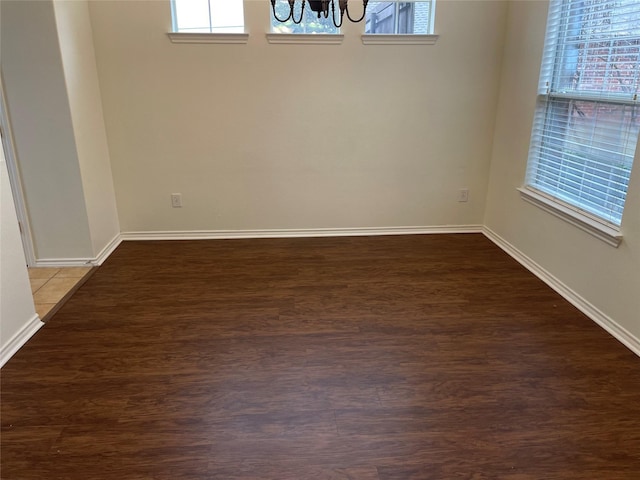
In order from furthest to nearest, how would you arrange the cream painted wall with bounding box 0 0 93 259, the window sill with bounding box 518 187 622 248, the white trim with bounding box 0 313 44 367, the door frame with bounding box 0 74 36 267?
the door frame with bounding box 0 74 36 267 → the cream painted wall with bounding box 0 0 93 259 → the window sill with bounding box 518 187 622 248 → the white trim with bounding box 0 313 44 367

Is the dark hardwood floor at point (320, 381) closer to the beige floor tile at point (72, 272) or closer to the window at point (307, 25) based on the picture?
the beige floor tile at point (72, 272)

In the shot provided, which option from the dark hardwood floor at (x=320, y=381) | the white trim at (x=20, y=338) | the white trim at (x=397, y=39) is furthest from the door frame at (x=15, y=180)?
the white trim at (x=397, y=39)

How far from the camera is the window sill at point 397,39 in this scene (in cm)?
373

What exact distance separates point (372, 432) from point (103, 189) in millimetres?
2941

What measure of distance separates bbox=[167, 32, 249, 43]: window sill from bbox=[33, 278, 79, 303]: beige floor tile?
1.97 metres

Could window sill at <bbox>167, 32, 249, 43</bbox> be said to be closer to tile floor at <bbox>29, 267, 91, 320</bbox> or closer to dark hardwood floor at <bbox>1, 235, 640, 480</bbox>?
dark hardwood floor at <bbox>1, 235, 640, 480</bbox>

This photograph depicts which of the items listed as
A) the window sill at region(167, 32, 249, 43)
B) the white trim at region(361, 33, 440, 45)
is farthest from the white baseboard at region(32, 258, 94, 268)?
the white trim at region(361, 33, 440, 45)

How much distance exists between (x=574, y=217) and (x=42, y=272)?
374cm

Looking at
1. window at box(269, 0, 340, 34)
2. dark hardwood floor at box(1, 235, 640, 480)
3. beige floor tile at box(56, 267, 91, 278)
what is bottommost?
dark hardwood floor at box(1, 235, 640, 480)

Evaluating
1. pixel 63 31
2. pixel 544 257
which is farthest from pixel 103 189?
pixel 544 257

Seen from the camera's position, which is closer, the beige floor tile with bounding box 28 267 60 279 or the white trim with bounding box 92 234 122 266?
the beige floor tile with bounding box 28 267 60 279

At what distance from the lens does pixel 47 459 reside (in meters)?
1.80

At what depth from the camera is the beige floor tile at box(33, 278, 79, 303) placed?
3.07 metres

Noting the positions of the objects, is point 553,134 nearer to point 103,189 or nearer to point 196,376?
point 196,376
